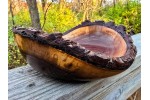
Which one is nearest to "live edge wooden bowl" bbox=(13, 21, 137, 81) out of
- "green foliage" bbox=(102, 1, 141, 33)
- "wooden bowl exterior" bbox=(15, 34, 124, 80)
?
"wooden bowl exterior" bbox=(15, 34, 124, 80)

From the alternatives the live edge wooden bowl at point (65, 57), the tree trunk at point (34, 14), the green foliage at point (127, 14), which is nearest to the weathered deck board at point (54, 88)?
the live edge wooden bowl at point (65, 57)

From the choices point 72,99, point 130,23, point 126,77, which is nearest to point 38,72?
point 72,99

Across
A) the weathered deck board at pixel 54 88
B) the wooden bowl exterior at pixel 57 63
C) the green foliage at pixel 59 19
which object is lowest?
the weathered deck board at pixel 54 88

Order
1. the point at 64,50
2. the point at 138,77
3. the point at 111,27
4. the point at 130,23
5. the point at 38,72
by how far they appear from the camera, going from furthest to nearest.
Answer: the point at 130,23, the point at 138,77, the point at 111,27, the point at 38,72, the point at 64,50

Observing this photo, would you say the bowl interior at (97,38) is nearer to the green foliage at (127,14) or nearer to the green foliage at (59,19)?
the green foliage at (59,19)

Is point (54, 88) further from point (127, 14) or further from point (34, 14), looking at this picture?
point (127, 14)

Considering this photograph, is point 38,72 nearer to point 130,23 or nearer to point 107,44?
point 107,44

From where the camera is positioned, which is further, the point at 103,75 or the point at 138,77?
the point at 138,77
